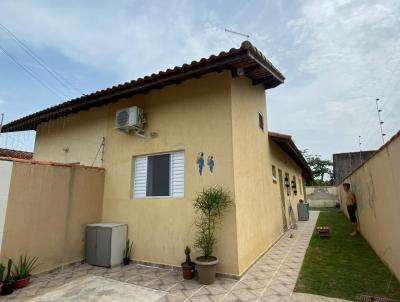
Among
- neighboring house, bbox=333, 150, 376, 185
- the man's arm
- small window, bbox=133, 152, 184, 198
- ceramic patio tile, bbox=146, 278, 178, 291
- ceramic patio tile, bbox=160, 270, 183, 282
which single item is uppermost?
neighboring house, bbox=333, 150, 376, 185

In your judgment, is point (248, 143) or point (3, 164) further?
point (248, 143)

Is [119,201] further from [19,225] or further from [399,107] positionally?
[399,107]

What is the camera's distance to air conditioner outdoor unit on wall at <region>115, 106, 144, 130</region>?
21.9 ft

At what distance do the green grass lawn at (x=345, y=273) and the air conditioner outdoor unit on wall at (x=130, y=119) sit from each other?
5.57 meters

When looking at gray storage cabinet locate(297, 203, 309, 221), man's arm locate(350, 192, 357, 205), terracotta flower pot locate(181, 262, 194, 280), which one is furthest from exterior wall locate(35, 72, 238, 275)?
gray storage cabinet locate(297, 203, 309, 221)

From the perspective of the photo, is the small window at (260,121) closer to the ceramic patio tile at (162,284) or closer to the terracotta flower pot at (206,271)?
the terracotta flower pot at (206,271)

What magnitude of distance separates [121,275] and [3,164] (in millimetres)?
3724

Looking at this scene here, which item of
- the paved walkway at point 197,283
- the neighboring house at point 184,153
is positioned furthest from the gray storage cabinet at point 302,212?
the paved walkway at point 197,283

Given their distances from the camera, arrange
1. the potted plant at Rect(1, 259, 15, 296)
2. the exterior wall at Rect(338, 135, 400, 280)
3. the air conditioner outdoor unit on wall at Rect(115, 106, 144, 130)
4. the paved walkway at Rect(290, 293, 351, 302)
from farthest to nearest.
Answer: the air conditioner outdoor unit on wall at Rect(115, 106, 144, 130) → the potted plant at Rect(1, 259, 15, 296) → the exterior wall at Rect(338, 135, 400, 280) → the paved walkway at Rect(290, 293, 351, 302)

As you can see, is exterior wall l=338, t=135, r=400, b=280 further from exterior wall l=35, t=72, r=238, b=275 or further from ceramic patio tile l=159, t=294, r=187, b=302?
ceramic patio tile l=159, t=294, r=187, b=302

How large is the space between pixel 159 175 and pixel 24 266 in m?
3.65

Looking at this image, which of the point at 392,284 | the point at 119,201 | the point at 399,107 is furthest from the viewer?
the point at 119,201

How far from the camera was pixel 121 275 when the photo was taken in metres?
5.52

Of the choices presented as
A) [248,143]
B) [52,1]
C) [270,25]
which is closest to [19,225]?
[248,143]
